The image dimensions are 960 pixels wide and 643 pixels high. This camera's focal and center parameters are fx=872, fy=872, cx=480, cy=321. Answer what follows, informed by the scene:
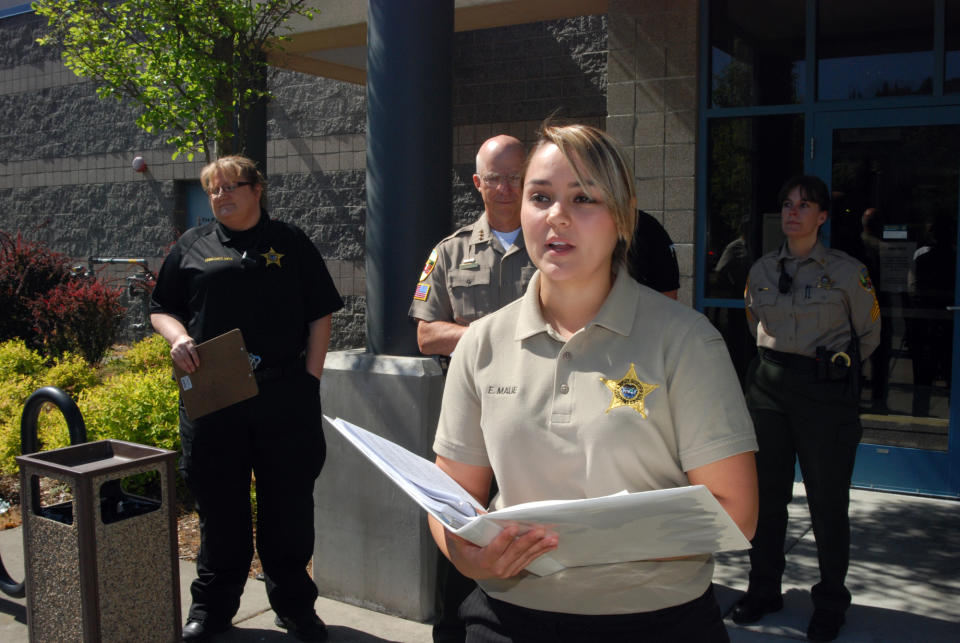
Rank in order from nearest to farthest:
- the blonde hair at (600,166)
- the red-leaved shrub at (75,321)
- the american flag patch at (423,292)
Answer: the blonde hair at (600,166) < the american flag patch at (423,292) < the red-leaved shrub at (75,321)

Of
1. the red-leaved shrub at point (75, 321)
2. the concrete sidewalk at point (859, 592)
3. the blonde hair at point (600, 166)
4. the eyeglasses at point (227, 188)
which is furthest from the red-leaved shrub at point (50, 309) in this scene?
the blonde hair at point (600, 166)

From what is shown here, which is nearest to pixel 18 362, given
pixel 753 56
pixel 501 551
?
pixel 753 56

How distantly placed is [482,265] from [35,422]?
226 centimetres

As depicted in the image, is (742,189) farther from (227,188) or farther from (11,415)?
(11,415)

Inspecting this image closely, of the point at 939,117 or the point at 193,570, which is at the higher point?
the point at 939,117

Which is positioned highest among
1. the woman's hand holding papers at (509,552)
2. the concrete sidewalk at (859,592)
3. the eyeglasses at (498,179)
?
the eyeglasses at (498,179)

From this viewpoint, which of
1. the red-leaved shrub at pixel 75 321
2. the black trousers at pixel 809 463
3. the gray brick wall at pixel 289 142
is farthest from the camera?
the red-leaved shrub at pixel 75 321

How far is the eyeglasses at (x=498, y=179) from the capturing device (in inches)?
134

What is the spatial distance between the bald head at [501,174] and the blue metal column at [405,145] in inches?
Answer: 32.2

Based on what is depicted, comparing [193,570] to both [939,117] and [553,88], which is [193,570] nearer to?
[939,117]

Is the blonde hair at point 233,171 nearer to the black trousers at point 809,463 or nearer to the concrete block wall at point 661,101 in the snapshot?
the black trousers at point 809,463

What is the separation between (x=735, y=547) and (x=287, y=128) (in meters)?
11.0

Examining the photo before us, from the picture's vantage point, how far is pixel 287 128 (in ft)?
38.4

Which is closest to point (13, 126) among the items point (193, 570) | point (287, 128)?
point (287, 128)
